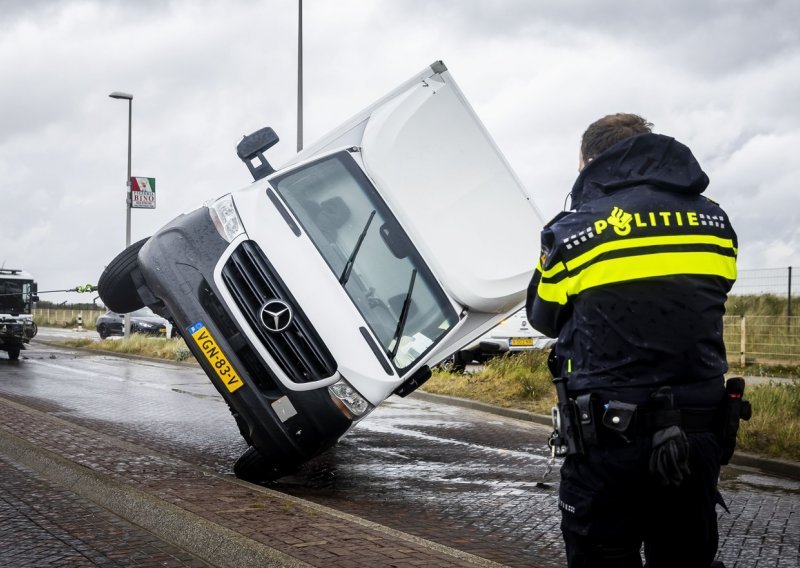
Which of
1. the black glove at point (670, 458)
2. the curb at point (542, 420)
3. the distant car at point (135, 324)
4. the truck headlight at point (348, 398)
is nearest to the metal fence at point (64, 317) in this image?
the distant car at point (135, 324)

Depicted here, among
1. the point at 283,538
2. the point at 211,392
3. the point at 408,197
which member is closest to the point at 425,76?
the point at 408,197

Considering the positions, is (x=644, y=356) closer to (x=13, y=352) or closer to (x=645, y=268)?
(x=645, y=268)

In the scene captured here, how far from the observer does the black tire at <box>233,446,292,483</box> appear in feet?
22.4

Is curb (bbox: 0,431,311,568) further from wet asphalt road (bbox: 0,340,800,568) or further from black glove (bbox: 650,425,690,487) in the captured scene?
black glove (bbox: 650,425,690,487)

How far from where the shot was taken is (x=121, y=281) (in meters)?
A: 8.97

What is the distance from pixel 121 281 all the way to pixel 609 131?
22.6 feet

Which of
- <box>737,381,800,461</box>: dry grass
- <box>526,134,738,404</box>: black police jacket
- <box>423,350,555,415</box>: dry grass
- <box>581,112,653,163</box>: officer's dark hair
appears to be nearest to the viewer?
<box>526,134,738,404</box>: black police jacket

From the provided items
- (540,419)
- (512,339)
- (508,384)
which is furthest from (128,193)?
(540,419)

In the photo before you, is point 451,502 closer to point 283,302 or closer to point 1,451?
point 283,302

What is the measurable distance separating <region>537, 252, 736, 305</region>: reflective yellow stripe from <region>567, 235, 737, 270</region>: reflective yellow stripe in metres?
0.03

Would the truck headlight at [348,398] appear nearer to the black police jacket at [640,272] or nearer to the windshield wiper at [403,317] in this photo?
the windshield wiper at [403,317]

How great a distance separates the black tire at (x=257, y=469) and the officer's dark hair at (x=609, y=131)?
14.4 feet

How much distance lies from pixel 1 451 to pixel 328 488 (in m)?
2.76

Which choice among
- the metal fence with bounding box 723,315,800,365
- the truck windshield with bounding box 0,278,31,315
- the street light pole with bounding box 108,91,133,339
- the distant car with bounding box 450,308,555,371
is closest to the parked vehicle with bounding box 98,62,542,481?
the distant car with bounding box 450,308,555,371
